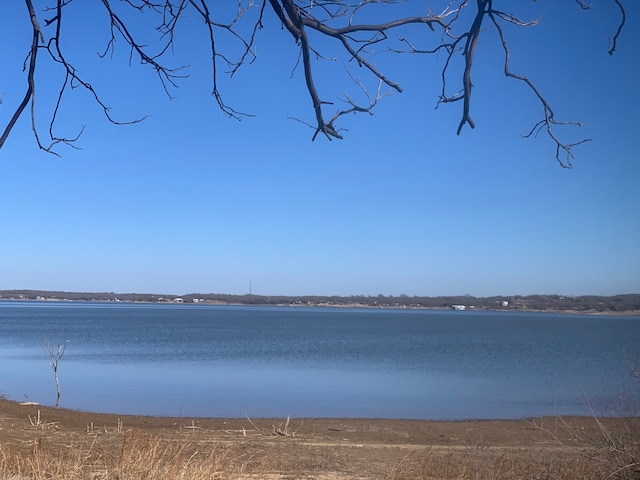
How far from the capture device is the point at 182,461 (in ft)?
21.4

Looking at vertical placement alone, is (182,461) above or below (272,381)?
above

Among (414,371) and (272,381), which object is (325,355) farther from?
(272,381)

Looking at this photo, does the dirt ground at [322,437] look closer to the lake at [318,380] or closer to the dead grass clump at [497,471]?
the dead grass clump at [497,471]

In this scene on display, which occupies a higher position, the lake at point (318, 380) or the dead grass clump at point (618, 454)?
the dead grass clump at point (618, 454)

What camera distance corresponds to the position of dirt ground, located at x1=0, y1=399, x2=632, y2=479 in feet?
35.4

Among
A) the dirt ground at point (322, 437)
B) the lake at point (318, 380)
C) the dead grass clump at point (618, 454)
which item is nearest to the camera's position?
the dead grass clump at point (618, 454)

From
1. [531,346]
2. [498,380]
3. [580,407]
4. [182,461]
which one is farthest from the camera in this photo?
[531,346]

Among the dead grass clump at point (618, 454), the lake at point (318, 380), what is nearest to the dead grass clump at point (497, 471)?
the dead grass clump at point (618, 454)

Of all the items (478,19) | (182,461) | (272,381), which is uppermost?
(478,19)

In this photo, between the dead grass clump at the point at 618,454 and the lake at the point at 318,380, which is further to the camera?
the lake at the point at 318,380

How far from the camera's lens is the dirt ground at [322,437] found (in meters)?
10.8

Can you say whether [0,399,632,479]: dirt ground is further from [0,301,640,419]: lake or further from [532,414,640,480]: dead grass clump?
[0,301,640,419]: lake

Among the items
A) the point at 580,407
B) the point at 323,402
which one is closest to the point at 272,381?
the point at 323,402

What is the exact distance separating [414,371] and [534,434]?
21.1m
